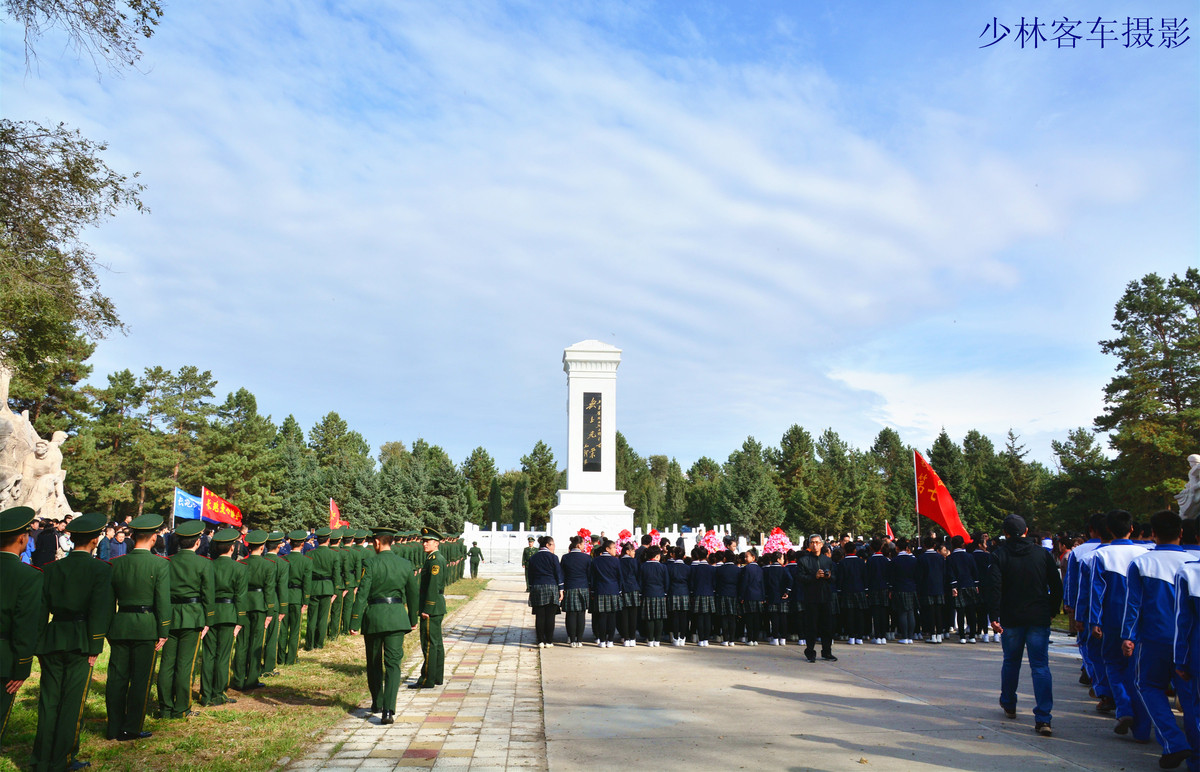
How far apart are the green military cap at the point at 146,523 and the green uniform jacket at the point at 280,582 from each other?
7.88 feet

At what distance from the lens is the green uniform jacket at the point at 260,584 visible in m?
8.30

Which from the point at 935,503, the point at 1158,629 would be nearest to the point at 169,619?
the point at 1158,629

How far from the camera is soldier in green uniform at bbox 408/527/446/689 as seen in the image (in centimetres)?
811

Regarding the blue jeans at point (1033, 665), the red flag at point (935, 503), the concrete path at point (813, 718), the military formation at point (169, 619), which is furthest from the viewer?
the red flag at point (935, 503)

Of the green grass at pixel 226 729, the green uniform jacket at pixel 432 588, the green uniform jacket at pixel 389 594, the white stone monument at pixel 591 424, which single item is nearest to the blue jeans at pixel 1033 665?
the green uniform jacket at pixel 389 594

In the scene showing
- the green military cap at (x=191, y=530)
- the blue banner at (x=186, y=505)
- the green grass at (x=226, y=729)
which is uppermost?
the blue banner at (x=186, y=505)

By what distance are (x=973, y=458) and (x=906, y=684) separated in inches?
2797

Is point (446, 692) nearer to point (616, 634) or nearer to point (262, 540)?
point (262, 540)

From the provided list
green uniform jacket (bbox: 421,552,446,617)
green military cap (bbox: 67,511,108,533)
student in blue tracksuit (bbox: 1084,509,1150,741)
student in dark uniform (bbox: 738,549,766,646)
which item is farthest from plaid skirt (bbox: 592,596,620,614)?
green military cap (bbox: 67,511,108,533)

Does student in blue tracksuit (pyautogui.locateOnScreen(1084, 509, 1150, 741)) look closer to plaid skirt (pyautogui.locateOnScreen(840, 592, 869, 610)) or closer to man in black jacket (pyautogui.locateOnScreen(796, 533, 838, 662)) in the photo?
man in black jacket (pyautogui.locateOnScreen(796, 533, 838, 662))

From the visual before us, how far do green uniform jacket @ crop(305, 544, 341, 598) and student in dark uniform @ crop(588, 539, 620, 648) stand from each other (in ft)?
12.5

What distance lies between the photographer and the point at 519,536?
3775 centimetres

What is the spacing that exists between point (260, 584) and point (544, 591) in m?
4.67

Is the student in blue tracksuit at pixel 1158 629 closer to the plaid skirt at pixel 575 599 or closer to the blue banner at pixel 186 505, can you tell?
the plaid skirt at pixel 575 599
